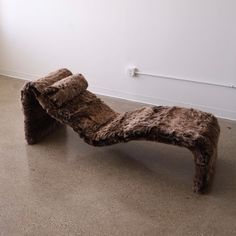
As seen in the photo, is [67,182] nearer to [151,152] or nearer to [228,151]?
[151,152]

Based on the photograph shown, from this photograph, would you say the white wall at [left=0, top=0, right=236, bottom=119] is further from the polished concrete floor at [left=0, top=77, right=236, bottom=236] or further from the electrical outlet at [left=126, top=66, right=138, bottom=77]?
the polished concrete floor at [left=0, top=77, right=236, bottom=236]

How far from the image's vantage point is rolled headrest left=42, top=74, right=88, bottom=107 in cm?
237

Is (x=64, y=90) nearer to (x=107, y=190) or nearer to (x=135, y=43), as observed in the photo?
(x=107, y=190)

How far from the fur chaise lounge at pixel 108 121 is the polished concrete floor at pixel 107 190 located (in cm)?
15

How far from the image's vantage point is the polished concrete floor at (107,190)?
1861 millimetres

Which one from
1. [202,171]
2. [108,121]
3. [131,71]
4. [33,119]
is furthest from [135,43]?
[202,171]

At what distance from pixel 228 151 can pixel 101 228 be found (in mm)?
1253

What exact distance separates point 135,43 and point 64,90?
1.12 metres

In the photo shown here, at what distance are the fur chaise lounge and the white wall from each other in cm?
81

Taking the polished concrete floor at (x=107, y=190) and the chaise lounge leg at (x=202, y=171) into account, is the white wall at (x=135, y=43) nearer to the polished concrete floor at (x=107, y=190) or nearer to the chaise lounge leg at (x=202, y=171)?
the polished concrete floor at (x=107, y=190)

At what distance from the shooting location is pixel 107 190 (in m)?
2.15

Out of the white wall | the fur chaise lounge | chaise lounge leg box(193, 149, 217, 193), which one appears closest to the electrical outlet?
the white wall

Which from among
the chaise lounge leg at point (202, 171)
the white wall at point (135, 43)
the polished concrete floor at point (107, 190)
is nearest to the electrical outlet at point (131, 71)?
the white wall at point (135, 43)

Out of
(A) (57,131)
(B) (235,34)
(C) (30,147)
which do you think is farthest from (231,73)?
(C) (30,147)
